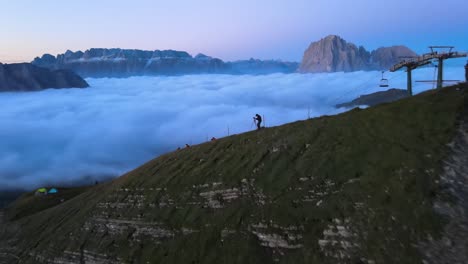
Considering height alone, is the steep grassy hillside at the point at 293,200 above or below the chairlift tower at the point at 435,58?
below

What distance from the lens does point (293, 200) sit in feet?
134

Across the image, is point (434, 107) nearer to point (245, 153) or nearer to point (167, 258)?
point (245, 153)

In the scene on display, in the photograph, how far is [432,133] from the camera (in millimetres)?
41625

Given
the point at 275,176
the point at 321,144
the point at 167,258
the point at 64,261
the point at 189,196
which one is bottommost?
the point at 64,261

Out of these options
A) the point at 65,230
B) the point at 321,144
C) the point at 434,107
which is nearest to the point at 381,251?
the point at 321,144

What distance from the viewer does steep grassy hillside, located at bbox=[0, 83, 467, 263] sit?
3378cm

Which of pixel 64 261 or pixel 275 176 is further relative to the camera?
pixel 64 261

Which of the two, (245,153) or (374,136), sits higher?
(374,136)

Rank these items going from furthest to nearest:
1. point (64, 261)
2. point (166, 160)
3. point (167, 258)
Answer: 1. point (166, 160)
2. point (64, 261)
3. point (167, 258)

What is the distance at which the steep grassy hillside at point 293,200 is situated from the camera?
111ft

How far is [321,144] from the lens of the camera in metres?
47.7

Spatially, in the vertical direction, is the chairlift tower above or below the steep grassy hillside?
above

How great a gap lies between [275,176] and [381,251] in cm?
1732

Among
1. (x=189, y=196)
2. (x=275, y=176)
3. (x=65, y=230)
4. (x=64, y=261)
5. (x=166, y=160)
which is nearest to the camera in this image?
(x=275, y=176)
